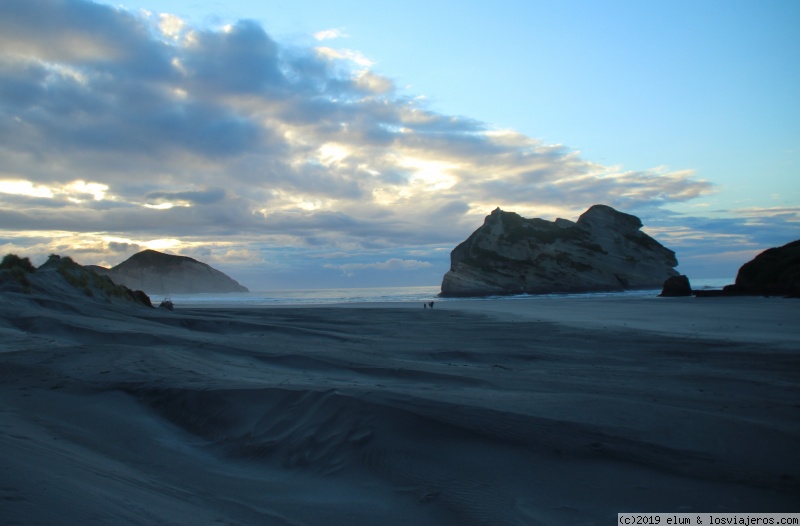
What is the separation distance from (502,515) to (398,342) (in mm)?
8426

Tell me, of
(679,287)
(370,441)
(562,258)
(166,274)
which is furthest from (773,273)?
(166,274)

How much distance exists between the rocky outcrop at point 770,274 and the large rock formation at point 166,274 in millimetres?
92539

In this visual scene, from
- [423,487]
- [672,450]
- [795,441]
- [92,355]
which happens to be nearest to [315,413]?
[423,487]

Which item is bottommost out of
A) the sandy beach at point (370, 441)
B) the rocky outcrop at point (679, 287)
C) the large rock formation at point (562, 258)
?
the sandy beach at point (370, 441)

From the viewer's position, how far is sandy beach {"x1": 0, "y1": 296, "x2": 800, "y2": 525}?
281 centimetres

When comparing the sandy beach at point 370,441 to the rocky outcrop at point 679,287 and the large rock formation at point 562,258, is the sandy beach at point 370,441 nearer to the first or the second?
the rocky outcrop at point 679,287

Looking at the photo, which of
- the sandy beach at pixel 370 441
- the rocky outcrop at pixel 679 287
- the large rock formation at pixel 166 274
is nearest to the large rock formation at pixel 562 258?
the rocky outcrop at pixel 679 287

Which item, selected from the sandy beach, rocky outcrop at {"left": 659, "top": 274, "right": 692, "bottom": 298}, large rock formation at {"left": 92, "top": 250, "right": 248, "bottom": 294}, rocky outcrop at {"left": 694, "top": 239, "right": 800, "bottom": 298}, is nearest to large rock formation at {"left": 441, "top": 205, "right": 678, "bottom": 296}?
rocky outcrop at {"left": 659, "top": 274, "right": 692, "bottom": 298}

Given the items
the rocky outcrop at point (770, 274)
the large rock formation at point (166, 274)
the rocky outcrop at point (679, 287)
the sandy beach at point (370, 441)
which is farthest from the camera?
the large rock formation at point (166, 274)

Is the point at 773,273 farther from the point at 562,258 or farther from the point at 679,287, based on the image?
the point at 562,258

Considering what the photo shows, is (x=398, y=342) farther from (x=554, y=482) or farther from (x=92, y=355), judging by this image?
(x=554, y=482)

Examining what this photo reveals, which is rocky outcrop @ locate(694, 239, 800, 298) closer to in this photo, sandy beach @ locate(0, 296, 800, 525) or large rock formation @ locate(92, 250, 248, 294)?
sandy beach @ locate(0, 296, 800, 525)

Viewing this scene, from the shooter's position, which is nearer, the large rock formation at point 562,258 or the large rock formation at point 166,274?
the large rock formation at point 562,258

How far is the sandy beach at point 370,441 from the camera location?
9.21ft
